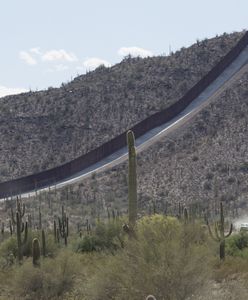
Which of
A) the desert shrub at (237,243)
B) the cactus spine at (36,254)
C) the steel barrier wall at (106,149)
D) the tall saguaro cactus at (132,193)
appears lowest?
the desert shrub at (237,243)

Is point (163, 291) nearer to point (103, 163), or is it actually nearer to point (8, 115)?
point (103, 163)

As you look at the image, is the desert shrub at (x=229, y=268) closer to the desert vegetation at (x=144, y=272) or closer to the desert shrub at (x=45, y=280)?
the desert vegetation at (x=144, y=272)

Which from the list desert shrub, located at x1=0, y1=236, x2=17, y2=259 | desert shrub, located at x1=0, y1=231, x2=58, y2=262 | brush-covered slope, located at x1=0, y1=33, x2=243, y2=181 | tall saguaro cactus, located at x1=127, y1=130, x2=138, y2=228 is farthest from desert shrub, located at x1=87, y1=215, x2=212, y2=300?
brush-covered slope, located at x1=0, y1=33, x2=243, y2=181

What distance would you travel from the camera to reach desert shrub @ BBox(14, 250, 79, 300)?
2380 centimetres

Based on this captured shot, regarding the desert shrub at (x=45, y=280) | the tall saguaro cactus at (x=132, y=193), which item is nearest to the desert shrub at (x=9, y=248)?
the desert shrub at (x=45, y=280)

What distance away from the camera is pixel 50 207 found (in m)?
62.1

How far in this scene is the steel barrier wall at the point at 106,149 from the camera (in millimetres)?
71875

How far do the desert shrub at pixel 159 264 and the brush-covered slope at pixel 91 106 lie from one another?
62.4 m

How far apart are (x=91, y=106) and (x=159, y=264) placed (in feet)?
261

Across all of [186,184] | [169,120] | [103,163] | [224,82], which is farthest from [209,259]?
[224,82]

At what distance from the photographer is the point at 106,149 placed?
81062 millimetres

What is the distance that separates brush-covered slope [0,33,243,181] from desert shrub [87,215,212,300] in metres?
62.4

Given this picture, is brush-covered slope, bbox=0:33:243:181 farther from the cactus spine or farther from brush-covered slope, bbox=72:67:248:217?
the cactus spine

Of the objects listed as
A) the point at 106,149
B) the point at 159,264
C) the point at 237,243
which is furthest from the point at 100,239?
the point at 106,149
